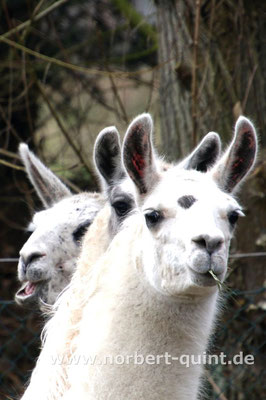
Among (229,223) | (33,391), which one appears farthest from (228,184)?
(33,391)

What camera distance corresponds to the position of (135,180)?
3.42 metres

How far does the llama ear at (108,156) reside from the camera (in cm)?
435

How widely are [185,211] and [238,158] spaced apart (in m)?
0.50

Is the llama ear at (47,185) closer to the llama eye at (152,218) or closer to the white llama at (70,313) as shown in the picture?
the white llama at (70,313)

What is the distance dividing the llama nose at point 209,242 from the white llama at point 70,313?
64 centimetres

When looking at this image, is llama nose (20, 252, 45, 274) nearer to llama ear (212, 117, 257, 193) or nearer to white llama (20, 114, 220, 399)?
white llama (20, 114, 220, 399)

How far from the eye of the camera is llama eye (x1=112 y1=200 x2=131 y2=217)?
4438 mm

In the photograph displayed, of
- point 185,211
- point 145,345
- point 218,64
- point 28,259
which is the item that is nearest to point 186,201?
point 185,211

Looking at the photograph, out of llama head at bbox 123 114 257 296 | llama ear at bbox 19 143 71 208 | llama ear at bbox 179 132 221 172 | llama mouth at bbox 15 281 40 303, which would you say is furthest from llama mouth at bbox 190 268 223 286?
llama ear at bbox 19 143 71 208

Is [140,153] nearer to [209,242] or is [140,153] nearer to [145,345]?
[209,242]

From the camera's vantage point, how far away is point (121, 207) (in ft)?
14.6

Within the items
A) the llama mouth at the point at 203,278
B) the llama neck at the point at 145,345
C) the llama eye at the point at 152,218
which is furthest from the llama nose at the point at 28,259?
the llama mouth at the point at 203,278

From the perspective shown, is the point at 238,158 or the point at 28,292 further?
the point at 28,292

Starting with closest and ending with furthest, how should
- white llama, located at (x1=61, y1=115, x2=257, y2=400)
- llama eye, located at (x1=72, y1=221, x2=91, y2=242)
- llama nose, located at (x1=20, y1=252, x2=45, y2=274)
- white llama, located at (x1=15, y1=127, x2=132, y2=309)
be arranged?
1. white llama, located at (x1=61, y1=115, x2=257, y2=400)
2. white llama, located at (x1=15, y1=127, x2=132, y2=309)
3. llama nose, located at (x1=20, y1=252, x2=45, y2=274)
4. llama eye, located at (x1=72, y1=221, x2=91, y2=242)
